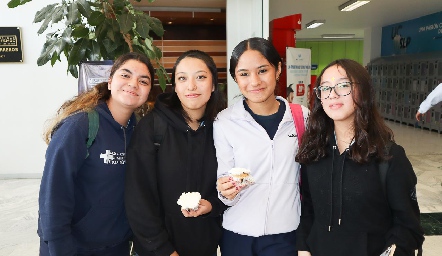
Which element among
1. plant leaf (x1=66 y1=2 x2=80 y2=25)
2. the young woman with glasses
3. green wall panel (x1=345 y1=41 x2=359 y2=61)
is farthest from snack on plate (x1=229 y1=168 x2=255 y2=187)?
green wall panel (x1=345 y1=41 x2=359 y2=61)

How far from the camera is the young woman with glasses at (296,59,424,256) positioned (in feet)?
4.62

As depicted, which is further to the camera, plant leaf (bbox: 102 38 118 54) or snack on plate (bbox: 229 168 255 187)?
plant leaf (bbox: 102 38 118 54)

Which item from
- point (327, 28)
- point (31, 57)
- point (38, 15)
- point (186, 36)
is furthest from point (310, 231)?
point (327, 28)

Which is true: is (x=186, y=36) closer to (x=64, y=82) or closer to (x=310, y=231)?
(x=64, y=82)

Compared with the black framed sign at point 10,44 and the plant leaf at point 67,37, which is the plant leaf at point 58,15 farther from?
the black framed sign at point 10,44

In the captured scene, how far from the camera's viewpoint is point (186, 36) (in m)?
9.41

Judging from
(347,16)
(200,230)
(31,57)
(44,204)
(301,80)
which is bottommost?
(200,230)

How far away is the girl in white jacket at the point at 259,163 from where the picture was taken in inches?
65.2

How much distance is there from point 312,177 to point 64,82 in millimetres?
5287

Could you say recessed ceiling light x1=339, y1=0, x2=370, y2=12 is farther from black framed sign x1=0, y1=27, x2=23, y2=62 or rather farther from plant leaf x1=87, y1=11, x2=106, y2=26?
plant leaf x1=87, y1=11, x2=106, y2=26

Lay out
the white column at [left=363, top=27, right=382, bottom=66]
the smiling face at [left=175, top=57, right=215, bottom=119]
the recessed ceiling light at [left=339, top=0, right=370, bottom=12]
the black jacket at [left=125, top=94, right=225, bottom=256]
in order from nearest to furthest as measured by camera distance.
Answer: the black jacket at [left=125, top=94, right=225, bottom=256]
the smiling face at [left=175, top=57, right=215, bottom=119]
the recessed ceiling light at [left=339, top=0, right=370, bottom=12]
the white column at [left=363, top=27, right=382, bottom=66]

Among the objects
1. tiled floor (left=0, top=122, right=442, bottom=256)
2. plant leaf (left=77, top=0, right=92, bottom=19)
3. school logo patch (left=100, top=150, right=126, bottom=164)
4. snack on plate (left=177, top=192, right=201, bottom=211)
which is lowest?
tiled floor (left=0, top=122, right=442, bottom=256)

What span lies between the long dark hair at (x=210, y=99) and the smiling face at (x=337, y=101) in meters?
0.56

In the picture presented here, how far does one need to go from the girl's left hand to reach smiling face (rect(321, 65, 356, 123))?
2.21ft
